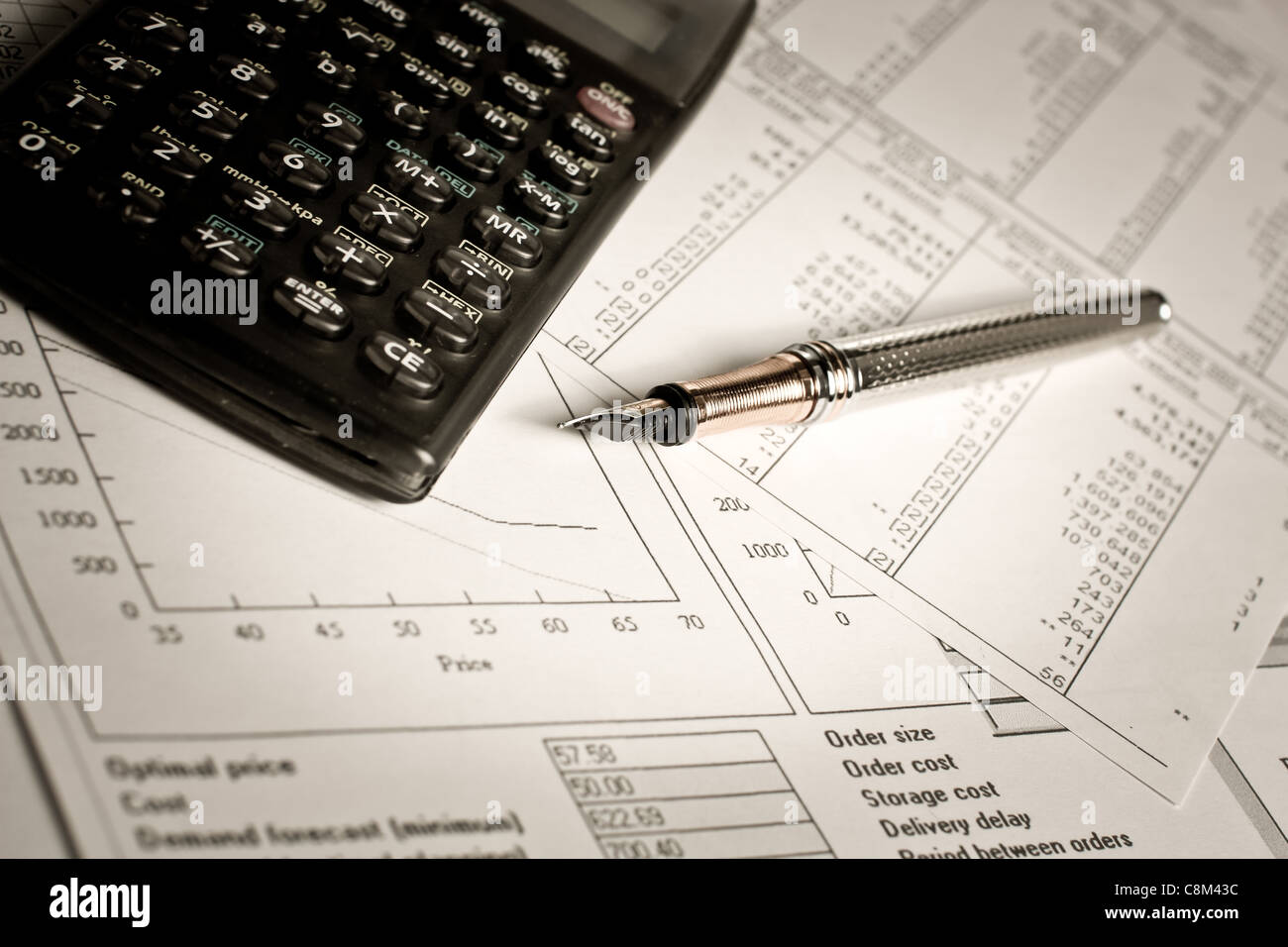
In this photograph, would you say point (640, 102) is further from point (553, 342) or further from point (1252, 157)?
point (1252, 157)

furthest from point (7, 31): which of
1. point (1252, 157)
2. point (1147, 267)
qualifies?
point (1252, 157)

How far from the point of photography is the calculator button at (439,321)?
362 millimetres

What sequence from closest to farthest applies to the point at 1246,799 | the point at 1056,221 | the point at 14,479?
the point at 14,479, the point at 1246,799, the point at 1056,221

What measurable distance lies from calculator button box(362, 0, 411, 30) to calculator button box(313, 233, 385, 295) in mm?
134

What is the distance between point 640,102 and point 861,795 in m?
0.32

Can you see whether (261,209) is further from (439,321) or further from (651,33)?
(651,33)

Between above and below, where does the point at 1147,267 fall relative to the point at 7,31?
above

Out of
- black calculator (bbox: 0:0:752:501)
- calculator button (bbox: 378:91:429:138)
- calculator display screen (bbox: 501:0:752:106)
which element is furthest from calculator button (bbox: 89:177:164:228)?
calculator display screen (bbox: 501:0:752:106)

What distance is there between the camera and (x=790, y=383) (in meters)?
0.42

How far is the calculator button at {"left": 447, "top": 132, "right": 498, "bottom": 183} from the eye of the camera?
1.35 feet

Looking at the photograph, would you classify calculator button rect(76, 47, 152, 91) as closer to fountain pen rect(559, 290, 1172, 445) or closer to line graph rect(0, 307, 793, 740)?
line graph rect(0, 307, 793, 740)

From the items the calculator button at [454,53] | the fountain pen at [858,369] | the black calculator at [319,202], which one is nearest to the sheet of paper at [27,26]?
the black calculator at [319,202]

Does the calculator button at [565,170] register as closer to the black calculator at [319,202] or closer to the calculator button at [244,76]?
the black calculator at [319,202]

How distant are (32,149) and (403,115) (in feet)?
0.44
